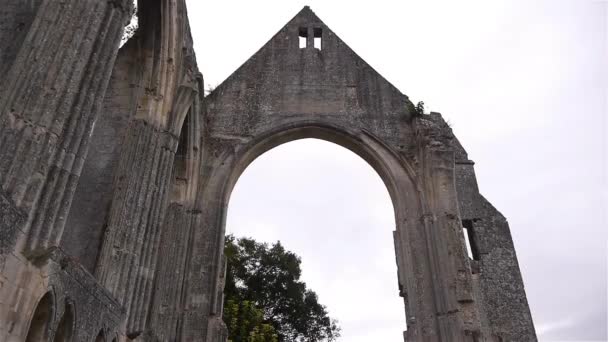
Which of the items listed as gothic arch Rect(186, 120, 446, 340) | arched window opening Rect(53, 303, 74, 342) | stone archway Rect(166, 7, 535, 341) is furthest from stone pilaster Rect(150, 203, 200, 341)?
arched window opening Rect(53, 303, 74, 342)

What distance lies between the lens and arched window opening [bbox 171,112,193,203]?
370 inches

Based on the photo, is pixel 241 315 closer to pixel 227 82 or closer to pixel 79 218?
pixel 227 82

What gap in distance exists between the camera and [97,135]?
7.25 meters

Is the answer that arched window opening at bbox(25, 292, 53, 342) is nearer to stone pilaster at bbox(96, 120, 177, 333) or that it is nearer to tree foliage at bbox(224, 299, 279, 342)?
→ stone pilaster at bbox(96, 120, 177, 333)

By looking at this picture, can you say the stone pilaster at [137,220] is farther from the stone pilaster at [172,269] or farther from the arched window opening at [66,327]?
the arched window opening at [66,327]

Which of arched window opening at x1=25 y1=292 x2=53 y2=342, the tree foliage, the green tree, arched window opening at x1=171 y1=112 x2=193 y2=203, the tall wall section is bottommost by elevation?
arched window opening at x1=25 y1=292 x2=53 y2=342

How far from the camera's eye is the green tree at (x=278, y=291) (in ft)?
66.4

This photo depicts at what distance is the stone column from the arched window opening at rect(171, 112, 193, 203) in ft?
15.6

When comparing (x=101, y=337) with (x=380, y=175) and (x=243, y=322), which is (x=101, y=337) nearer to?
(x=380, y=175)

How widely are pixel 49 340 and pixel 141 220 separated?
2704mm

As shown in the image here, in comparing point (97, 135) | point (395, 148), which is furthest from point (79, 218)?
point (395, 148)

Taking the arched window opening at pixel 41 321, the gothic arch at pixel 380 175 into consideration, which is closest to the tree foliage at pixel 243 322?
the gothic arch at pixel 380 175

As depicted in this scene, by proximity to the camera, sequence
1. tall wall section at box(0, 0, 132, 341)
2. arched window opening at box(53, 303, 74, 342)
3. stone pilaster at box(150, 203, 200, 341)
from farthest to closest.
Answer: stone pilaster at box(150, 203, 200, 341) < arched window opening at box(53, 303, 74, 342) < tall wall section at box(0, 0, 132, 341)

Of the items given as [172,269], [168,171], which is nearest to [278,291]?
→ [172,269]
